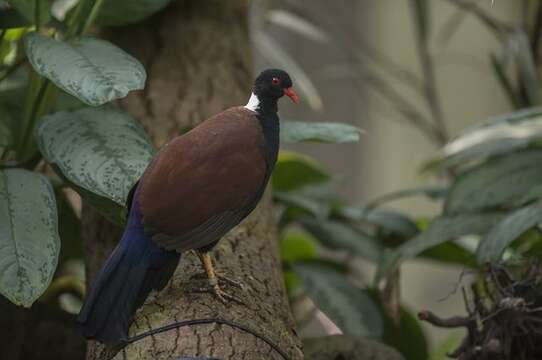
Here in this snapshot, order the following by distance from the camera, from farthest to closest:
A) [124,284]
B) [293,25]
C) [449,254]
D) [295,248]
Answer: [293,25] < [295,248] < [449,254] < [124,284]

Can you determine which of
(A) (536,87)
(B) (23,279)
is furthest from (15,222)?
(A) (536,87)

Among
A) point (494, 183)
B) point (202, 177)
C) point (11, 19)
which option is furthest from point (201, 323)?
point (494, 183)

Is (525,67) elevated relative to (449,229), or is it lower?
elevated

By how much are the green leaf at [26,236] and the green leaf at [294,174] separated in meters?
1.03

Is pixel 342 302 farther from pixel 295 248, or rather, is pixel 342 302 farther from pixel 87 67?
pixel 87 67

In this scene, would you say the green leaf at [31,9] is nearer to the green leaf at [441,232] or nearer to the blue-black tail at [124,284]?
the blue-black tail at [124,284]

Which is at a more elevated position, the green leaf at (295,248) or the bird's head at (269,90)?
the bird's head at (269,90)

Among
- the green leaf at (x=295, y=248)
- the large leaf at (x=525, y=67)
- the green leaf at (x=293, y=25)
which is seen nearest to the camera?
the large leaf at (x=525, y=67)

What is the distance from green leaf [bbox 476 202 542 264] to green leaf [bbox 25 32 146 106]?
2.89ft

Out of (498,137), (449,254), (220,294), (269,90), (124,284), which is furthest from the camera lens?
(449,254)

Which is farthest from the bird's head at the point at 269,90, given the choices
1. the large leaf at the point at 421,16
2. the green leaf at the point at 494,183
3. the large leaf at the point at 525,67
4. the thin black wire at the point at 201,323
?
the large leaf at the point at 421,16

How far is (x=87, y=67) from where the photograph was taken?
185cm

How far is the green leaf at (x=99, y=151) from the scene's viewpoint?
5.78ft

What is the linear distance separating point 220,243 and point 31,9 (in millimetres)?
656
